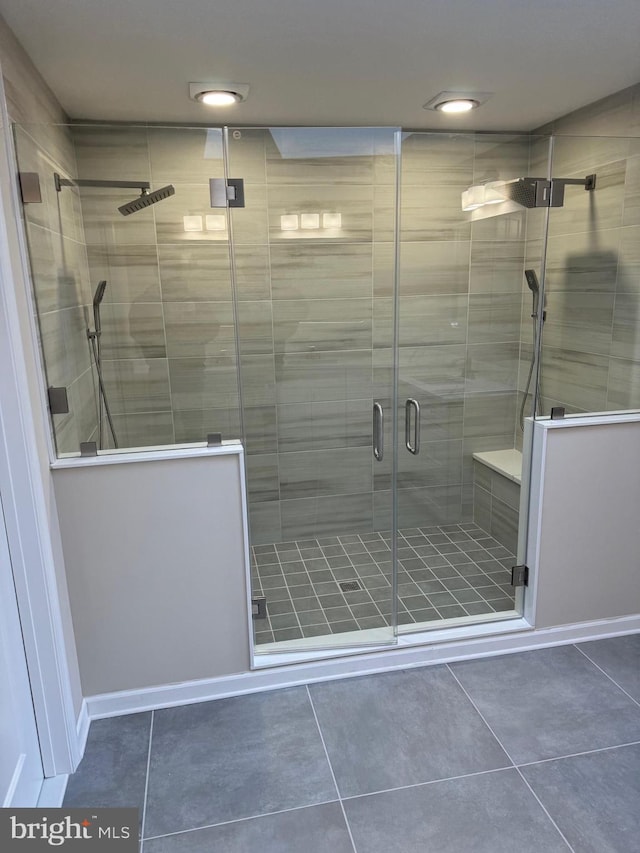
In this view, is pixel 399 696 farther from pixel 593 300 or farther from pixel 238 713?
pixel 593 300

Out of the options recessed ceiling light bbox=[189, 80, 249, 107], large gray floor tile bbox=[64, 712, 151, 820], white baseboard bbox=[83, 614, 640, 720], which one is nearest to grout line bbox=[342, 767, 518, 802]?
white baseboard bbox=[83, 614, 640, 720]

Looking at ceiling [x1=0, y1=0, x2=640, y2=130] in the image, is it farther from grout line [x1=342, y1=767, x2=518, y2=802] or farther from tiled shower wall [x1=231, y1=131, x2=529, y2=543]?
grout line [x1=342, y1=767, x2=518, y2=802]

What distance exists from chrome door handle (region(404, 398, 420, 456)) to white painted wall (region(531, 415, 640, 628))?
0.59m

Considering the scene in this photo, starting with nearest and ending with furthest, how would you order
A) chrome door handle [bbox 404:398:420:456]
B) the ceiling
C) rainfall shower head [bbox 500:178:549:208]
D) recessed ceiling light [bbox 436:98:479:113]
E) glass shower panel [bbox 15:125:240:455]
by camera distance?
the ceiling < glass shower panel [bbox 15:125:240:455] < rainfall shower head [bbox 500:178:549:208] < recessed ceiling light [bbox 436:98:479:113] < chrome door handle [bbox 404:398:420:456]

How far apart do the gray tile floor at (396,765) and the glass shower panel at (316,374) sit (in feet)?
1.16

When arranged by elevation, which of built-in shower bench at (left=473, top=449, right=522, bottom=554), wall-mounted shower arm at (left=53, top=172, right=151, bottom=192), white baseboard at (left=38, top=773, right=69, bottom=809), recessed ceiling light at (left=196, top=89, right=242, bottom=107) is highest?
recessed ceiling light at (left=196, top=89, right=242, bottom=107)

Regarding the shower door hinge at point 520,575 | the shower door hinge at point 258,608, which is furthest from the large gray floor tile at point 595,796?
the shower door hinge at point 258,608

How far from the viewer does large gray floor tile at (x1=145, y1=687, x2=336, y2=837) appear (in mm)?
1850

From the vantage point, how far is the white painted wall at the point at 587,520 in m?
2.51

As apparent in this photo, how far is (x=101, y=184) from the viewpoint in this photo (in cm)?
203

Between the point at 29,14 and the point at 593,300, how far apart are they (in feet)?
7.56

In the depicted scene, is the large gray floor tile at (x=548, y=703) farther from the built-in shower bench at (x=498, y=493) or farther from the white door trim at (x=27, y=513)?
the white door trim at (x=27, y=513)

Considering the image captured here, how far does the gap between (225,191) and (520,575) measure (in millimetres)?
2024

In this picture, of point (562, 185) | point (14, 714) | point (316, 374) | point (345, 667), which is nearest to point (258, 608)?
point (345, 667)
